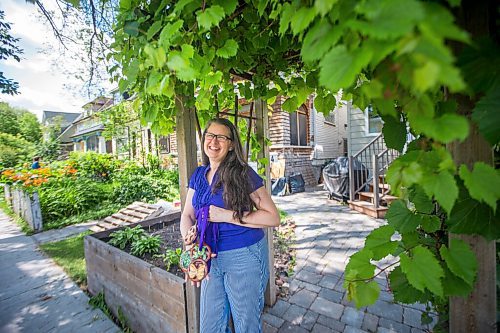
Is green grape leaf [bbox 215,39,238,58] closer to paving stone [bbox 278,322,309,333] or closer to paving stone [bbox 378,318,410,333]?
paving stone [bbox 278,322,309,333]

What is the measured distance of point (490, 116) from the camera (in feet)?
1.87

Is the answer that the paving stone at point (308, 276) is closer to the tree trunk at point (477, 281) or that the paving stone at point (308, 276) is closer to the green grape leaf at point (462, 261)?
the tree trunk at point (477, 281)

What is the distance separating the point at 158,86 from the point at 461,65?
90cm

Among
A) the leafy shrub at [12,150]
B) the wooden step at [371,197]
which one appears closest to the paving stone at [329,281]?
the wooden step at [371,197]

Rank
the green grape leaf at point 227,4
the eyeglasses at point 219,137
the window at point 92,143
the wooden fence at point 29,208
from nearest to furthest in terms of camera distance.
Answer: the green grape leaf at point 227,4
the eyeglasses at point 219,137
the wooden fence at point 29,208
the window at point 92,143

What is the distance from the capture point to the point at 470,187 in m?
0.56

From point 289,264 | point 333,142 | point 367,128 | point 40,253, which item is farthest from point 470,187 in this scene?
point 333,142

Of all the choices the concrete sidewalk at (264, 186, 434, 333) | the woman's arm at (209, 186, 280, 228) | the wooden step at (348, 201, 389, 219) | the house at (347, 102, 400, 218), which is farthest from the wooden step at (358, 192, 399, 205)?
the woman's arm at (209, 186, 280, 228)

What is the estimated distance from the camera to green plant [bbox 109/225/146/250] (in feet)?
11.3

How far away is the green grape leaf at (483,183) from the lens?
1.76 ft

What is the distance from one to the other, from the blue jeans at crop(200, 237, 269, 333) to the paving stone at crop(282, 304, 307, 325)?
37.2 inches

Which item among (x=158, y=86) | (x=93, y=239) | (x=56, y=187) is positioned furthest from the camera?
(x=56, y=187)

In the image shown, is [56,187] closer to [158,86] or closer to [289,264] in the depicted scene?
[289,264]

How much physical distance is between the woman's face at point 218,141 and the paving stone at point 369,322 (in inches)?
85.4
